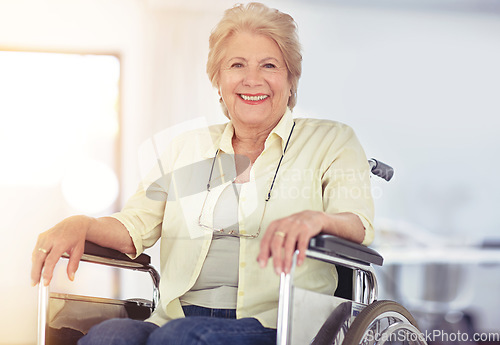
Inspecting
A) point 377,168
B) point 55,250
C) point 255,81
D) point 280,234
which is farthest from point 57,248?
point 377,168

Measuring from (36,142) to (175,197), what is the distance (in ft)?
4.90

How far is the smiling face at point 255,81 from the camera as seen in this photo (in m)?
1.37

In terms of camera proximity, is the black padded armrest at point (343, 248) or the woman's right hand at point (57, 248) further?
the woman's right hand at point (57, 248)

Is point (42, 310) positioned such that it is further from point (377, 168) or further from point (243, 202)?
point (377, 168)

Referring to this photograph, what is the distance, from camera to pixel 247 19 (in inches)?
53.9

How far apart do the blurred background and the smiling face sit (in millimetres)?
1156

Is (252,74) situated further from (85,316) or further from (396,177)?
(396,177)

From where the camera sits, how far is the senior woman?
3.88 ft

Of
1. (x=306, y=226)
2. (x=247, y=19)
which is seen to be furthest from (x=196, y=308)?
(x=247, y=19)

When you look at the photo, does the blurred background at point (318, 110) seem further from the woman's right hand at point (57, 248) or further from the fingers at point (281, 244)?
the fingers at point (281, 244)

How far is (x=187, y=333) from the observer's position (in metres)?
0.99

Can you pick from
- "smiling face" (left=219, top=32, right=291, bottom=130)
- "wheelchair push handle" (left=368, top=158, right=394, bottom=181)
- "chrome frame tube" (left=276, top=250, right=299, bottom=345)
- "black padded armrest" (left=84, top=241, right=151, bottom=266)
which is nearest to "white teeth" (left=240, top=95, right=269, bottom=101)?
"smiling face" (left=219, top=32, right=291, bottom=130)

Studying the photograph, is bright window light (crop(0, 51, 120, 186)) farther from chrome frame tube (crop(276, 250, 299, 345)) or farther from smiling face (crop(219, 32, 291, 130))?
chrome frame tube (crop(276, 250, 299, 345))

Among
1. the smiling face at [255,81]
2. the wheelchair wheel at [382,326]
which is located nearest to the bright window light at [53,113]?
the smiling face at [255,81]
